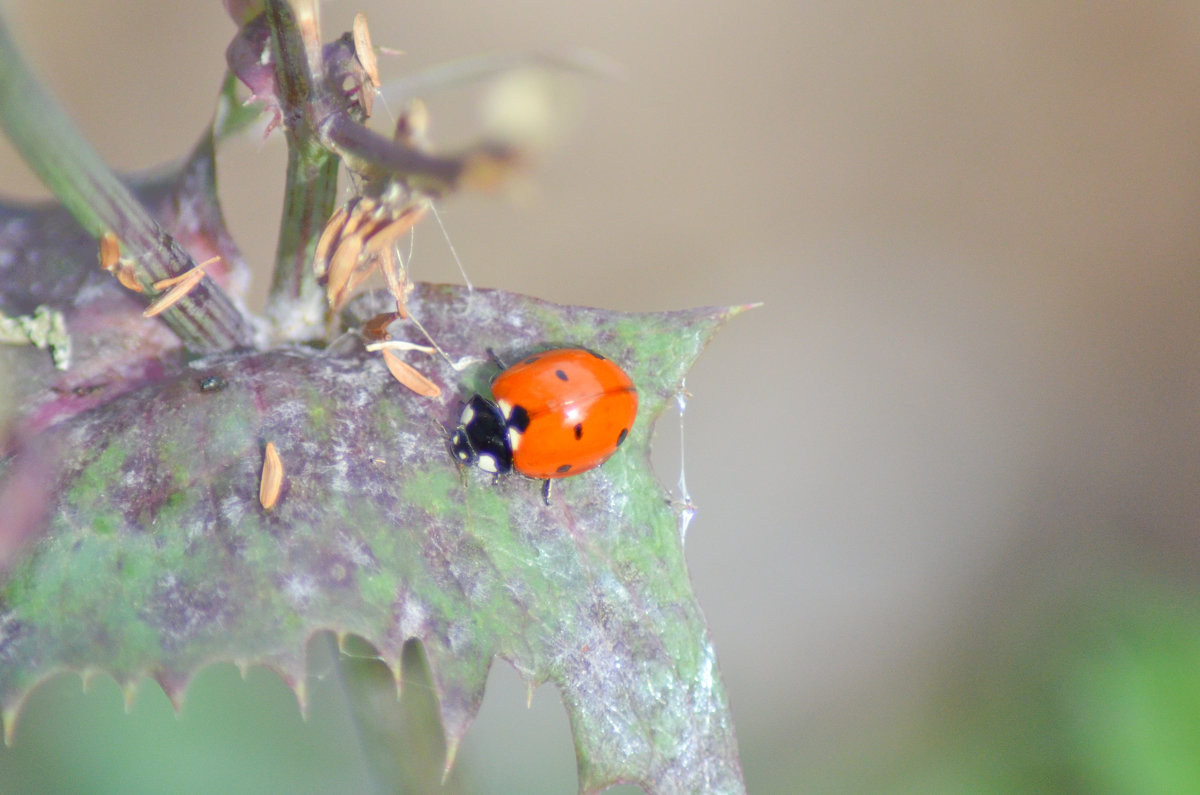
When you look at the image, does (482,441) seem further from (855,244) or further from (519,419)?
(855,244)

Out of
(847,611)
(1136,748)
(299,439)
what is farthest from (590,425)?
(847,611)

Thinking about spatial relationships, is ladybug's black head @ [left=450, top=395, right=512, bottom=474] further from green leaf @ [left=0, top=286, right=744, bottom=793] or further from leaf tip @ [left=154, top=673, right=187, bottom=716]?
leaf tip @ [left=154, top=673, right=187, bottom=716]

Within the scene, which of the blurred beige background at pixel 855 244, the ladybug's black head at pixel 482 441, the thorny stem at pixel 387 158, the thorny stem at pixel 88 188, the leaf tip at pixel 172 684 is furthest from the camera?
the blurred beige background at pixel 855 244

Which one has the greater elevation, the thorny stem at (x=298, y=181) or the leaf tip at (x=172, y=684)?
the thorny stem at (x=298, y=181)

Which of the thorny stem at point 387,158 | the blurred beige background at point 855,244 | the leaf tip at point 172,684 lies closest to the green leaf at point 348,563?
the leaf tip at point 172,684

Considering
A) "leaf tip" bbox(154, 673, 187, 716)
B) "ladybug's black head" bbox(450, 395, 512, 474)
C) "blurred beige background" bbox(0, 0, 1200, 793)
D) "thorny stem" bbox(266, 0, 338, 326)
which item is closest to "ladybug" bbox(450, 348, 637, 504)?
"ladybug's black head" bbox(450, 395, 512, 474)

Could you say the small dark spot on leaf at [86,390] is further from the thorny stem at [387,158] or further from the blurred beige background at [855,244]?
the blurred beige background at [855,244]

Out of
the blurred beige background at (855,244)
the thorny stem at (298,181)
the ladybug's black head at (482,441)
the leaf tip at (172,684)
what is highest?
the blurred beige background at (855,244)
